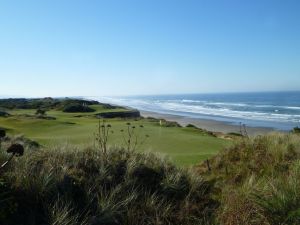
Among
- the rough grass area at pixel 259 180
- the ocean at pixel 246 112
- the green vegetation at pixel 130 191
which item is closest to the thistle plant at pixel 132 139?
the green vegetation at pixel 130 191

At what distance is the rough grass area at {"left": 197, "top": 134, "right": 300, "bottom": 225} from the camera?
5617 millimetres

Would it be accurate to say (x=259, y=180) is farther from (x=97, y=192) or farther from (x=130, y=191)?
(x=97, y=192)

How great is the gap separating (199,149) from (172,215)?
11.0 meters

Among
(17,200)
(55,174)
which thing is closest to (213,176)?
(55,174)

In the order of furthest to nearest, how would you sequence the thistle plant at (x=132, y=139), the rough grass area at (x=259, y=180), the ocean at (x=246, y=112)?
1. the ocean at (x=246, y=112)
2. the thistle plant at (x=132, y=139)
3. the rough grass area at (x=259, y=180)

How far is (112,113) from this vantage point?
50.2m

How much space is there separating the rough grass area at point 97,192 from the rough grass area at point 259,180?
1.29 feet

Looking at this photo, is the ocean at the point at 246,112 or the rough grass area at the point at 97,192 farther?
the ocean at the point at 246,112

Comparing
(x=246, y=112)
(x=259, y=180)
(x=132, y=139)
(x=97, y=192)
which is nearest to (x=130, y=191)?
(x=97, y=192)

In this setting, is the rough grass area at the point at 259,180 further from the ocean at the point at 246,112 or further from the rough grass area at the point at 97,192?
the ocean at the point at 246,112

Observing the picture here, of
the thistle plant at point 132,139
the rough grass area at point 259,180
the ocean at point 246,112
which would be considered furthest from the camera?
the ocean at point 246,112

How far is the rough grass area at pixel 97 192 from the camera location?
571 cm

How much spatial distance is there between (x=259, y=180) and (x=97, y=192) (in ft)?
8.87

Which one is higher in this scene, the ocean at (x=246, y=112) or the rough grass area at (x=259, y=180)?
the rough grass area at (x=259, y=180)
